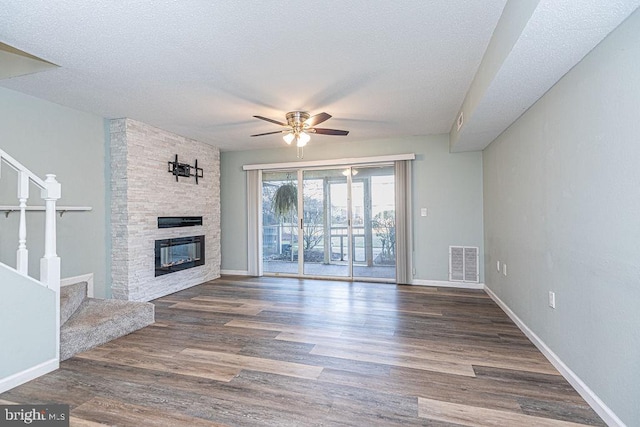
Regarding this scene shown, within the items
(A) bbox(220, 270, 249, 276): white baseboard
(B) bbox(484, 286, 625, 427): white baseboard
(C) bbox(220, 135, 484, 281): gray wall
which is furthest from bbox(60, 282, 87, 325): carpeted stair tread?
(B) bbox(484, 286, 625, 427): white baseboard

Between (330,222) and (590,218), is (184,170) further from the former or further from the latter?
(590,218)

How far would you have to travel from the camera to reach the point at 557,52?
2020 mm

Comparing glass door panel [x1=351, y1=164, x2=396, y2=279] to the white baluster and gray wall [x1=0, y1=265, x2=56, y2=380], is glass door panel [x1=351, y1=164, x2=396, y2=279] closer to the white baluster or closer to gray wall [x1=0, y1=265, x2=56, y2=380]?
gray wall [x1=0, y1=265, x2=56, y2=380]

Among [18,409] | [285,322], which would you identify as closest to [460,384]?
[285,322]

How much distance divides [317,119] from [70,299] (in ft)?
10.5

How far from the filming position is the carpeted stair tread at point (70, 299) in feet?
10.2

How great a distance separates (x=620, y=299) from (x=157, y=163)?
5.21 metres

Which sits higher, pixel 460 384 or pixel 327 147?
pixel 327 147

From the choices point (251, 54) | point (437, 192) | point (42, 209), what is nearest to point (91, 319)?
point (42, 209)

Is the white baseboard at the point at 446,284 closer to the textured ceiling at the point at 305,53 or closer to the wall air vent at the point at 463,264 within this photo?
the wall air vent at the point at 463,264

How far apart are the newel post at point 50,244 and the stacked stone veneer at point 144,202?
5.70ft

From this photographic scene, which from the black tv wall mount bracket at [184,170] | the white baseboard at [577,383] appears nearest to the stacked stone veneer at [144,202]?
the black tv wall mount bracket at [184,170]

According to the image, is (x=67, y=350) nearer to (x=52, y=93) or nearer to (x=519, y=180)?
(x=52, y=93)

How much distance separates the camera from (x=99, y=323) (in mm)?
3066
